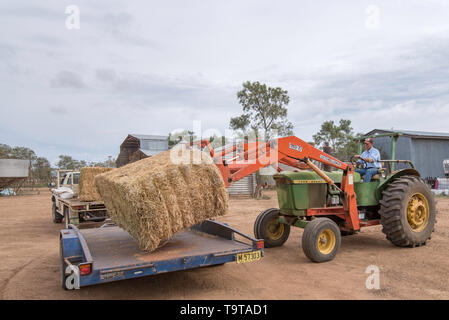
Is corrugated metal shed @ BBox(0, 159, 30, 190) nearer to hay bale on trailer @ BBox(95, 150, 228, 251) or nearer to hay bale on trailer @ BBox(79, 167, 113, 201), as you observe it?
hay bale on trailer @ BBox(79, 167, 113, 201)

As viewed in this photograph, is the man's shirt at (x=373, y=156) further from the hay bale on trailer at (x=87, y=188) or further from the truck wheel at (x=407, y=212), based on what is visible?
the hay bale on trailer at (x=87, y=188)

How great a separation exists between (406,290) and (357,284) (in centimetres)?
64

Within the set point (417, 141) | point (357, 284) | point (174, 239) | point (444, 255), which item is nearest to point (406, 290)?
point (357, 284)

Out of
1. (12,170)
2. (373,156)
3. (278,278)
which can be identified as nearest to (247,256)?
(278,278)

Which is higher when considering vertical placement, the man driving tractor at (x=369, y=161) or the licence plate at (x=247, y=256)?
the man driving tractor at (x=369, y=161)

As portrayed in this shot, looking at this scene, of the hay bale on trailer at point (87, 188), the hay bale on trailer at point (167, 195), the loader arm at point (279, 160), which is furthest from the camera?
the hay bale on trailer at point (87, 188)

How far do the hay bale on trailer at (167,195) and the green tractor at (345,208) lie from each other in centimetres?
252

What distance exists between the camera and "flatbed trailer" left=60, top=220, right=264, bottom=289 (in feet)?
13.4

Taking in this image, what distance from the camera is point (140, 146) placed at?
31.3 meters

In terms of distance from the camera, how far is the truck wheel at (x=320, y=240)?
20.6ft

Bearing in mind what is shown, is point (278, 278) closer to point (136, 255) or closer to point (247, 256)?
point (247, 256)

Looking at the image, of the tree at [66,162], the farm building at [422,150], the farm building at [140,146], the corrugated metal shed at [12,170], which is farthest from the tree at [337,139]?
the tree at [66,162]
